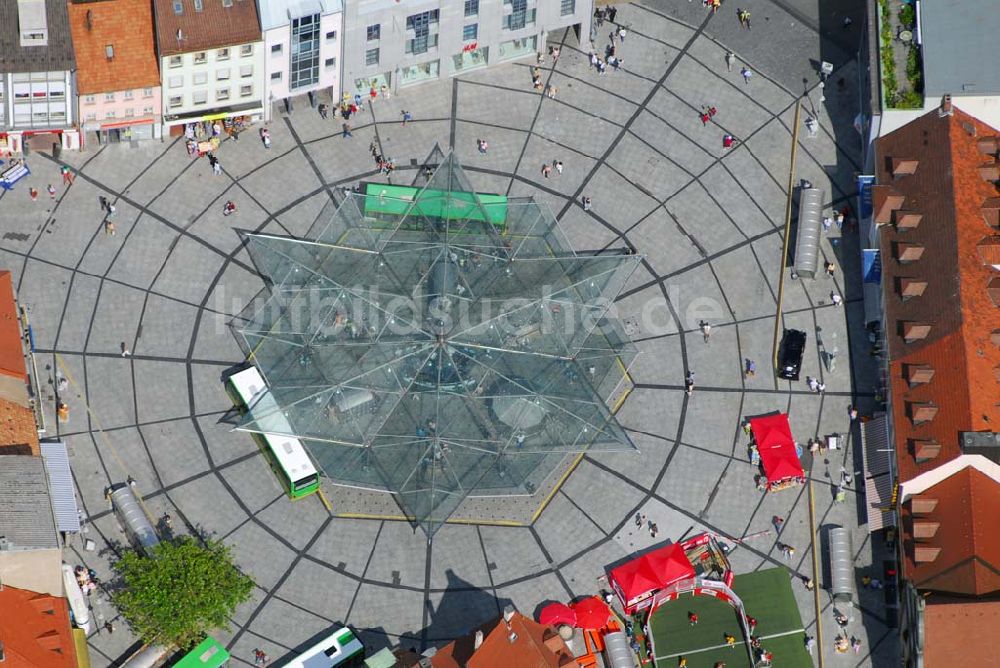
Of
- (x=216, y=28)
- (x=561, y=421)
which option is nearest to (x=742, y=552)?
Answer: (x=561, y=421)

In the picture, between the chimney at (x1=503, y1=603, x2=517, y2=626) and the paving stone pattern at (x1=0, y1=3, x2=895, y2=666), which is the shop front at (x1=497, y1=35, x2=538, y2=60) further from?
the chimney at (x1=503, y1=603, x2=517, y2=626)

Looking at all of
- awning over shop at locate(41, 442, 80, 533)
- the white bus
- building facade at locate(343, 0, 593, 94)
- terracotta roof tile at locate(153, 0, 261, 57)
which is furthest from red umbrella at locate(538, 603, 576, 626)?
terracotta roof tile at locate(153, 0, 261, 57)

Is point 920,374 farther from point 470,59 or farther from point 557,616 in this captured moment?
point 470,59

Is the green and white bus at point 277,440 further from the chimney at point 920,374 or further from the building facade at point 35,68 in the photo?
the chimney at point 920,374

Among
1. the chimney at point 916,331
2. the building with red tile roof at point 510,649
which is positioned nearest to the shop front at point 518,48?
the chimney at point 916,331

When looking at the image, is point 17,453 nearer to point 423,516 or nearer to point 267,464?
point 267,464
